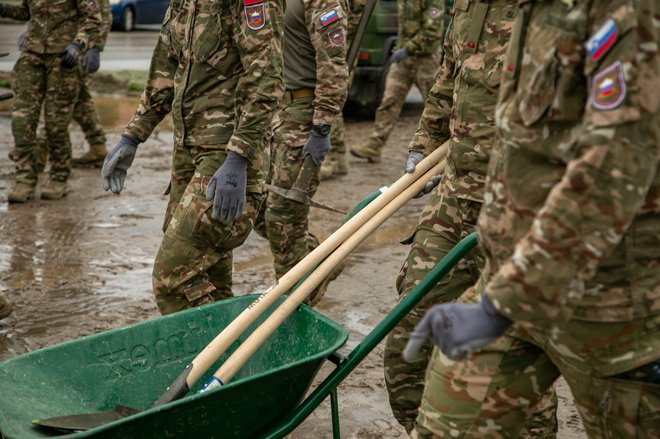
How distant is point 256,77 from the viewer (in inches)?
→ 154

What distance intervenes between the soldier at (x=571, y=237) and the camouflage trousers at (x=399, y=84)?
700 cm

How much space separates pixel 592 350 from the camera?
2322mm

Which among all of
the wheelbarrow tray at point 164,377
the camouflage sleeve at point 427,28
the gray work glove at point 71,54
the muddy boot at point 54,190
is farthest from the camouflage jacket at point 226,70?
the camouflage sleeve at point 427,28

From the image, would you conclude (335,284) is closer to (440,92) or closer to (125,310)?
(125,310)

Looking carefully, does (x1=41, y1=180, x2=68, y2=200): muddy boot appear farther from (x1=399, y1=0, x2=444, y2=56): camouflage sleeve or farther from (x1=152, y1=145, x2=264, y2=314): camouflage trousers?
(x1=152, y1=145, x2=264, y2=314): camouflage trousers

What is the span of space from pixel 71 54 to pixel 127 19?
13.9 meters

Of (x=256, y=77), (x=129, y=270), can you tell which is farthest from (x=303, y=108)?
(x=129, y=270)

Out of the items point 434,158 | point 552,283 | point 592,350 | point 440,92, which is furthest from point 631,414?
point 440,92

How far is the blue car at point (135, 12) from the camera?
Result: 821 inches

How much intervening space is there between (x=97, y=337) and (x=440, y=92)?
154 centimetres

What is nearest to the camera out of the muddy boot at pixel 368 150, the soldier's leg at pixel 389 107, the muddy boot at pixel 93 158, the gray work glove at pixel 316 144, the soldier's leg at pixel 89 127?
the gray work glove at pixel 316 144

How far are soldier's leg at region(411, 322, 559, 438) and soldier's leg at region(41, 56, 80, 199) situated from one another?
235 inches

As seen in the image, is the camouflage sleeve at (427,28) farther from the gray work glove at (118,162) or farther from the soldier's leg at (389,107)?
the gray work glove at (118,162)

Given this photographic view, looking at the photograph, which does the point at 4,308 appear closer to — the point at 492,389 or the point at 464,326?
the point at 492,389
